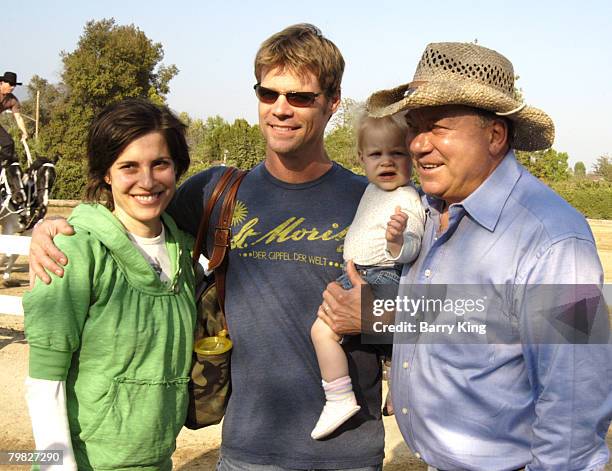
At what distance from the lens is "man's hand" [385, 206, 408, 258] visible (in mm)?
2600

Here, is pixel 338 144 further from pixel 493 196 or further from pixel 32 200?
pixel 493 196

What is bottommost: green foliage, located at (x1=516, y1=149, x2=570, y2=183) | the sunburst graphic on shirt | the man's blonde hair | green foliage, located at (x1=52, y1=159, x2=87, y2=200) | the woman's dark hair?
the sunburst graphic on shirt

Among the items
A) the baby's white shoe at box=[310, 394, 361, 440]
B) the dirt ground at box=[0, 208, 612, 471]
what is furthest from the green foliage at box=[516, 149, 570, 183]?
the baby's white shoe at box=[310, 394, 361, 440]

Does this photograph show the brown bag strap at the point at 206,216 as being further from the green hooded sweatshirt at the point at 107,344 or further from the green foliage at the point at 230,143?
the green foliage at the point at 230,143

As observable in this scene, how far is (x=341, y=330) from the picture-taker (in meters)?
2.52

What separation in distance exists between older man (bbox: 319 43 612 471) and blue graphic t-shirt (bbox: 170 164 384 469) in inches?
10.7

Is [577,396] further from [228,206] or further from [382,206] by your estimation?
[228,206]

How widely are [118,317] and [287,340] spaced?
67 cm

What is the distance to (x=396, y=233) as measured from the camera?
2.62m

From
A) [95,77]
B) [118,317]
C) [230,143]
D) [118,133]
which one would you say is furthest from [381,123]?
[230,143]

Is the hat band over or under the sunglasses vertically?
under

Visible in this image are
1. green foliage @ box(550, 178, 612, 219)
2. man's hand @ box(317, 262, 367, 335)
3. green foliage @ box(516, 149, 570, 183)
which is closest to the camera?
man's hand @ box(317, 262, 367, 335)

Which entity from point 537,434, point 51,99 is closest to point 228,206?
point 537,434

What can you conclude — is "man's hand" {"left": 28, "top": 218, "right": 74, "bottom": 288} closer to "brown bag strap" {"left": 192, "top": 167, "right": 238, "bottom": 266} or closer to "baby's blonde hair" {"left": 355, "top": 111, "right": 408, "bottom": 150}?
"brown bag strap" {"left": 192, "top": 167, "right": 238, "bottom": 266}
